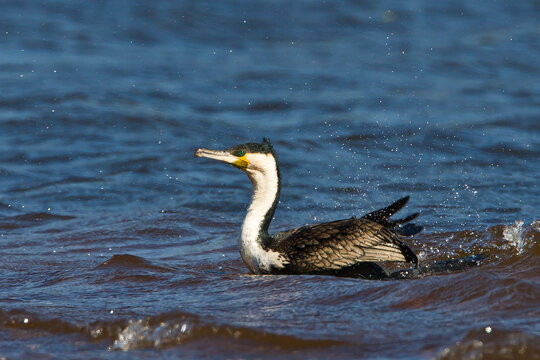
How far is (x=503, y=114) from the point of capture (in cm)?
1227

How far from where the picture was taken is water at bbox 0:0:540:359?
493cm

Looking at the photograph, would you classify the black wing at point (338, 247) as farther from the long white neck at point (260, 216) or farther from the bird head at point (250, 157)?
the bird head at point (250, 157)

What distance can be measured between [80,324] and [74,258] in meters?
2.29

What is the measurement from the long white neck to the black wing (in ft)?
0.30

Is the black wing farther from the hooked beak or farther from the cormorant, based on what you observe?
the hooked beak

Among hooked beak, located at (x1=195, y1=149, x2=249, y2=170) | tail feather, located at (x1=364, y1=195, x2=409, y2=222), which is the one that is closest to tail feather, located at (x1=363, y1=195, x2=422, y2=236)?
tail feather, located at (x1=364, y1=195, x2=409, y2=222)

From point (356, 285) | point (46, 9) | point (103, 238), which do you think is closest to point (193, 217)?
point (103, 238)

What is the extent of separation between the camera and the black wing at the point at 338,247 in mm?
6129

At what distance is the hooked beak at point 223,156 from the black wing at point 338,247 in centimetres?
61

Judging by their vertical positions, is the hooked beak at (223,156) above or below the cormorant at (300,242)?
above

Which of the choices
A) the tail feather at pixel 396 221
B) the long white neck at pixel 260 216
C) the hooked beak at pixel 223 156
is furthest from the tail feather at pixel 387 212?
the hooked beak at pixel 223 156

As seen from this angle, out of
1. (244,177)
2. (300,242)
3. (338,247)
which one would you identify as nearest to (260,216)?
(300,242)

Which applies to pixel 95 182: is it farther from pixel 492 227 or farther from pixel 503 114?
pixel 503 114

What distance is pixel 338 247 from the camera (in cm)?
617
